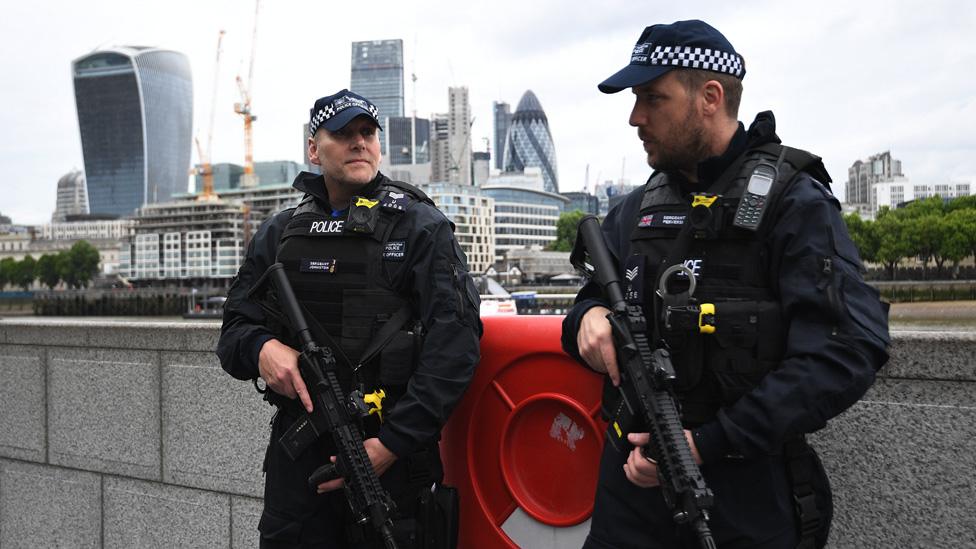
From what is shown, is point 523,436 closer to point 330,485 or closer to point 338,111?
point 330,485

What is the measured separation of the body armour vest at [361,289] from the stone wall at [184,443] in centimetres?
152

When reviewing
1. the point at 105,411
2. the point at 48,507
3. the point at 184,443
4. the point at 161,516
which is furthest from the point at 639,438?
the point at 48,507

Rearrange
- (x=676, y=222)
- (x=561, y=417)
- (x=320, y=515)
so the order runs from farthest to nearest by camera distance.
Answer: (x=561, y=417)
(x=320, y=515)
(x=676, y=222)

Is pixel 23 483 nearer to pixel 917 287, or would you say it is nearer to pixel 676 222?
pixel 676 222

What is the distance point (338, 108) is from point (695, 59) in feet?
4.85

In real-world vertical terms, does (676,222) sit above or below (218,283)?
above

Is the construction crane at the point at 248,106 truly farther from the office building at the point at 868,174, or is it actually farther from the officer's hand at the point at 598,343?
the officer's hand at the point at 598,343

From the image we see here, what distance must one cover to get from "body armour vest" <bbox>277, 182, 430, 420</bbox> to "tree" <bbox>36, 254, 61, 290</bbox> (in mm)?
161053

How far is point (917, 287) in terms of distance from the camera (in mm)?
67188

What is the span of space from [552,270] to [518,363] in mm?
141410

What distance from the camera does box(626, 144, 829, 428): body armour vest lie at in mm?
2334

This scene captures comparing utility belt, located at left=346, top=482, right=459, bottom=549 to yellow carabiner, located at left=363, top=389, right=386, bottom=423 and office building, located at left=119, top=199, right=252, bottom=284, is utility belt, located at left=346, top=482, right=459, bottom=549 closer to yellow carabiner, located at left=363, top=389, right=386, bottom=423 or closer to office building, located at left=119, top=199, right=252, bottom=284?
yellow carabiner, located at left=363, top=389, right=386, bottom=423

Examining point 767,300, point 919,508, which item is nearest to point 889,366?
point 919,508

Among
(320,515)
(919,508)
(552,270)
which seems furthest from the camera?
(552,270)
